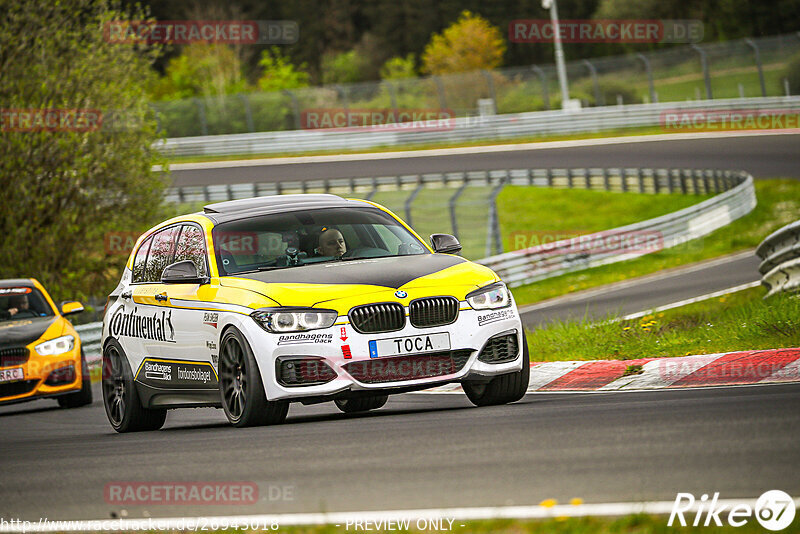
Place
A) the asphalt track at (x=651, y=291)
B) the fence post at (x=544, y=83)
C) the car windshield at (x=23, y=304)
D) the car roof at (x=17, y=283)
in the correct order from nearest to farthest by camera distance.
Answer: the car windshield at (x=23, y=304)
the car roof at (x=17, y=283)
the asphalt track at (x=651, y=291)
the fence post at (x=544, y=83)

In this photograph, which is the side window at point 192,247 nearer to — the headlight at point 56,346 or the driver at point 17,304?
the headlight at point 56,346

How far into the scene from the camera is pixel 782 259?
15.4 m

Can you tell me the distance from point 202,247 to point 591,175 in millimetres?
29539

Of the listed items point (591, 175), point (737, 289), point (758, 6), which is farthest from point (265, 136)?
point (758, 6)

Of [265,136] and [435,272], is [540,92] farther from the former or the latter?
[435,272]

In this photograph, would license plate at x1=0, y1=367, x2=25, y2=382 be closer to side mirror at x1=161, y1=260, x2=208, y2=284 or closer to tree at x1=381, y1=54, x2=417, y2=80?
side mirror at x1=161, y1=260, x2=208, y2=284

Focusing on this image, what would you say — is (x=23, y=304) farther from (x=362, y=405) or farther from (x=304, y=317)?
(x=304, y=317)

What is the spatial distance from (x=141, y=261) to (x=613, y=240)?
1809 centimetres

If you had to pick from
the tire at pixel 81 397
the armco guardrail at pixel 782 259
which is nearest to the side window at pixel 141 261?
the tire at pixel 81 397

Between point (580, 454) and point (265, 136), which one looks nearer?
point (580, 454)

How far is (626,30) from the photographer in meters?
86.6

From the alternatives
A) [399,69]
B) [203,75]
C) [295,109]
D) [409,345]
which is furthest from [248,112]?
[409,345]

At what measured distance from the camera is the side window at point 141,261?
10866 millimetres

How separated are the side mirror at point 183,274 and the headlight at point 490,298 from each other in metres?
2.14
